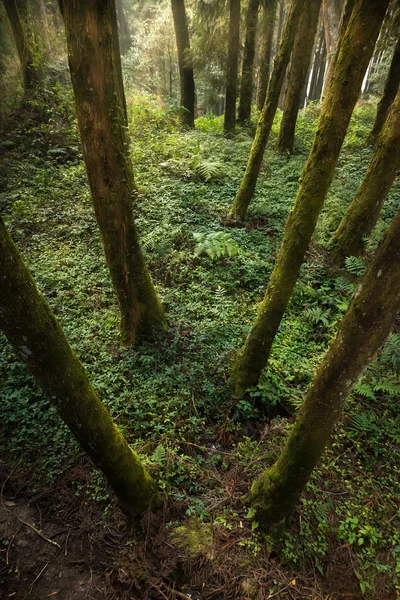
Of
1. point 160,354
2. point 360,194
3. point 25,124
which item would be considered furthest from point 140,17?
point 160,354

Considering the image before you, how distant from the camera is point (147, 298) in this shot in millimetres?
5324

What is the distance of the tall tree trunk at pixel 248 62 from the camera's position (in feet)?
35.6

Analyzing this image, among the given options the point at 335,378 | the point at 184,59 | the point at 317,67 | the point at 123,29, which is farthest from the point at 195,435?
the point at 123,29

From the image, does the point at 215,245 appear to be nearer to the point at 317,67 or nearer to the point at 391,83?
the point at 391,83

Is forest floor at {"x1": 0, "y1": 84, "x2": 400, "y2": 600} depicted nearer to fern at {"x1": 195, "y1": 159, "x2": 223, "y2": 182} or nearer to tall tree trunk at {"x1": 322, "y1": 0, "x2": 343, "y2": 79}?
fern at {"x1": 195, "y1": 159, "x2": 223, "y2": 182}

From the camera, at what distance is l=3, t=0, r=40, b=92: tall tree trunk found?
10805 millimetres

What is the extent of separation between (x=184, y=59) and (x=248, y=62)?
268cm

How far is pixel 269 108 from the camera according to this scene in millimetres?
6340

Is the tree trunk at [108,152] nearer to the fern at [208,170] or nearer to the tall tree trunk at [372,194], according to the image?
the tall tree trunk at [372,194]

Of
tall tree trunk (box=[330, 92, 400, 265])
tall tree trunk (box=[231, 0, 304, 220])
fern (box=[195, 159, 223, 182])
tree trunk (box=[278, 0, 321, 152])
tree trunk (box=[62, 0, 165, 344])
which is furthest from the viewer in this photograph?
fern (box=[195, 159, 223, 182])

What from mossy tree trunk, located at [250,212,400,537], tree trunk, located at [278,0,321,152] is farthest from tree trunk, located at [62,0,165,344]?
tree trunk, located at [278,0,321,152]

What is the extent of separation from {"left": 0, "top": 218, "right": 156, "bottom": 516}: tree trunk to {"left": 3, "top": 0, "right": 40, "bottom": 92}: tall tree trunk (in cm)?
1311

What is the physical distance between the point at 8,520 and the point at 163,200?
7261 millimetres

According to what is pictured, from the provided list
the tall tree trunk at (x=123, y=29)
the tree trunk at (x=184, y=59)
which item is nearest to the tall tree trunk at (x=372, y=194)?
the tree trunk at (x=184, y=59)
